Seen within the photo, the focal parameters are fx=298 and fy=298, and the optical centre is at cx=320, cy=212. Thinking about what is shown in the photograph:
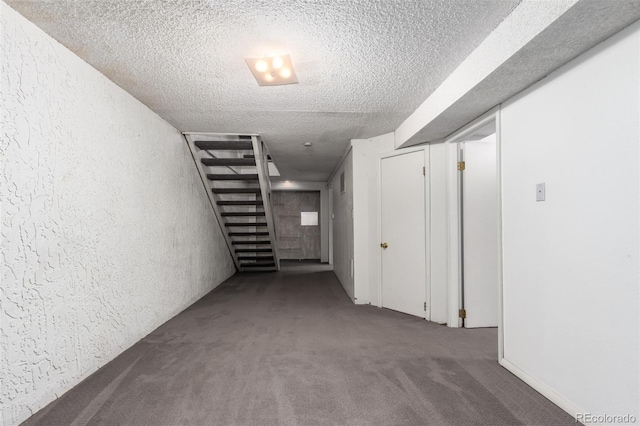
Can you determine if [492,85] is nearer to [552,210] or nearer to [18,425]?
[552,210]

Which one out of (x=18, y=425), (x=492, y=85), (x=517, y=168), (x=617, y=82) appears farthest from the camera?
(x=517, y=168)

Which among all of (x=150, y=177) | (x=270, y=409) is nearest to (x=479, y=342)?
(x=270, y=409)

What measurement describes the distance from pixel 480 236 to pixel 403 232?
819 mm

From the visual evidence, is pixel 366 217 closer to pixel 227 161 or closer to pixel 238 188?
pixel 227 161

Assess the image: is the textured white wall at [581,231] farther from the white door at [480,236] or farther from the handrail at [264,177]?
the handrail at [264,177]

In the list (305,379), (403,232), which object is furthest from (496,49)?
(305,379)

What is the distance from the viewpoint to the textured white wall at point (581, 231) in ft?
4.38

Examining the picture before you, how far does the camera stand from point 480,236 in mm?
2975

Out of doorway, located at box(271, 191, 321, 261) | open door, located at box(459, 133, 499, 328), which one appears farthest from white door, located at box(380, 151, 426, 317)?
doorway, located at box(271, 191, 321, 261)

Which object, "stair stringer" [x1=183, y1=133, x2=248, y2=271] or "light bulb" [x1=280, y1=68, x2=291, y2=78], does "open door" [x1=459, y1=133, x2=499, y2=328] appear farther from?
"stair stringer" [x1=183, y1=133, x2=248, y2=271]

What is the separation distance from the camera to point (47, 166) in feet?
5.70

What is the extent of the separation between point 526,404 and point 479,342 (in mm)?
935

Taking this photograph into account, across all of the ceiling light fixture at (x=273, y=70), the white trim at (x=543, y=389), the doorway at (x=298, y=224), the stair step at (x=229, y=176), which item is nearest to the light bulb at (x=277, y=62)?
the ceiling light fixture at (x=273, y=70)

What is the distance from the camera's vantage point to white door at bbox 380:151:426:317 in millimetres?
3338
